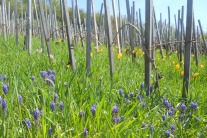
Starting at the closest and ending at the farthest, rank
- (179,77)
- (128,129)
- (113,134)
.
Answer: (113,134), (128,129), (179,77)

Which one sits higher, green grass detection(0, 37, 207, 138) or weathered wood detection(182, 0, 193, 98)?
weathered wood detection(182, 0, 193, 98)

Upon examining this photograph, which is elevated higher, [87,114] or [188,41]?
[188,41]

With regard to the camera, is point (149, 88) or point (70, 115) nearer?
point (70, 115)

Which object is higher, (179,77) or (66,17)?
(66,17)

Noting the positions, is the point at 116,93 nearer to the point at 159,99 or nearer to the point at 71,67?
the point at 159,99

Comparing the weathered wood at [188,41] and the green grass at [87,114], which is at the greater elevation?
the weathered wood at [188,41]

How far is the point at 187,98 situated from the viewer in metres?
2.40

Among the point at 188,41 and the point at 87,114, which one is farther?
the point at 188,41

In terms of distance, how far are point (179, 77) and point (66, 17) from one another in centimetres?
171

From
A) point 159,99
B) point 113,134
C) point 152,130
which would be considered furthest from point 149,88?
point 113,134

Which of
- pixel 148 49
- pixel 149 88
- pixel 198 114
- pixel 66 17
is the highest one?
pixel 66 17

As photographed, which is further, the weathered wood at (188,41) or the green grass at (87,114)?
the weathered wood at (188,41)

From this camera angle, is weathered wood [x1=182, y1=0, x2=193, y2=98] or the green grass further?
weathered wood [x1=182, y1=0, x2=193, y2=98]

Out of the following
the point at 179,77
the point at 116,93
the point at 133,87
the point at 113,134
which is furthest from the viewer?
the point at 179,77
